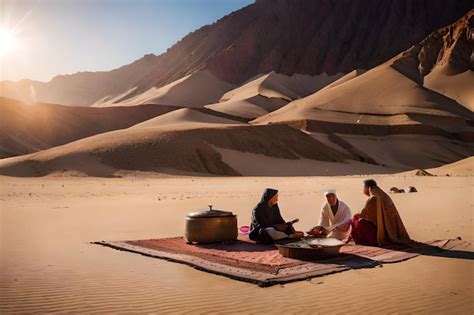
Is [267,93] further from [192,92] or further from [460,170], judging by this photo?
[460,170]

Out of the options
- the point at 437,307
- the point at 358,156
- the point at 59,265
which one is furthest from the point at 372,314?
the point at 358,156

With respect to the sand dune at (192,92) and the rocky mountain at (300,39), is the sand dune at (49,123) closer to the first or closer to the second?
the sand dune at (192,92)

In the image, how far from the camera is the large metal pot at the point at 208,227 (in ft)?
32.4

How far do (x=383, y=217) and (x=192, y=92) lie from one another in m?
113

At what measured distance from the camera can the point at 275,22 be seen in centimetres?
14412

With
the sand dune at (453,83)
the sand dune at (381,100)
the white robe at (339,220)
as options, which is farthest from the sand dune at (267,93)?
the white robe at (339,220)

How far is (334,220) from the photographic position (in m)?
10.1

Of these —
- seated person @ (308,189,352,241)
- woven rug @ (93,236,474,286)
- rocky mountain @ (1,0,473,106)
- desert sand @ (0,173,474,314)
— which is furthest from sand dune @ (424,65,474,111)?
woven rug @ (93,236,474,286)

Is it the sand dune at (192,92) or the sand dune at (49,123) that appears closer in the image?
the sand dune at (49,123)

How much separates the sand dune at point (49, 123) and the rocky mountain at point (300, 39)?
51.1m

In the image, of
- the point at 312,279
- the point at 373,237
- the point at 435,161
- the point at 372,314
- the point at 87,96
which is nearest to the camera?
the point at 372,314

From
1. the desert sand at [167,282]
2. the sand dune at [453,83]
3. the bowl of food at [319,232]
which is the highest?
the sand dune at [453,83]

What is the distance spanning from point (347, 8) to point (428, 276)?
148177 millimetres

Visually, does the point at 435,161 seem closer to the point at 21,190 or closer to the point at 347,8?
the point at 21,190
